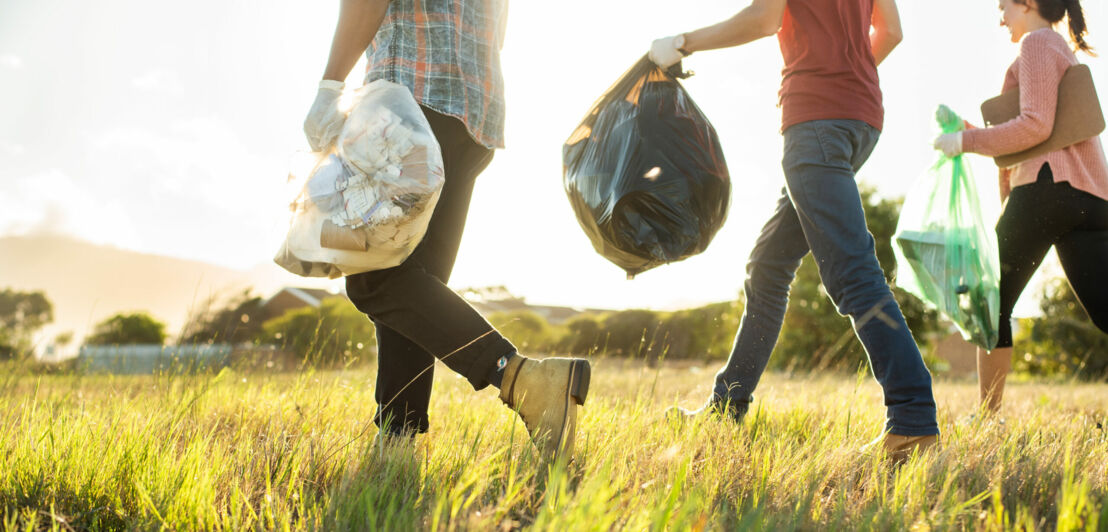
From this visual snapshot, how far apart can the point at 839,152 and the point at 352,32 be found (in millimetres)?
1390

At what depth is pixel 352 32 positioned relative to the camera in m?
1.79

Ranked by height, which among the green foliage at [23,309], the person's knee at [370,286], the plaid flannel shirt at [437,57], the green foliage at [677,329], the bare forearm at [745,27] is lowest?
the green foliage at [23,309]

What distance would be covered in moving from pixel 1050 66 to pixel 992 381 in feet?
3.95

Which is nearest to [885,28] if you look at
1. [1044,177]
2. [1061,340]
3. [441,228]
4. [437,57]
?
[1044,177]

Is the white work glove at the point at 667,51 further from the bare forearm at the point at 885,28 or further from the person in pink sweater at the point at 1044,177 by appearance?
the person in pink sweater at the point at 1044,177

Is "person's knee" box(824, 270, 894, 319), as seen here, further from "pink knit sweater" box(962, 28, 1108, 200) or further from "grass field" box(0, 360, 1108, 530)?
"pink knit sweater" box(962, 28, 1108, 200)

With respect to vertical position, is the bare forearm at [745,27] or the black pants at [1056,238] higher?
the bare forearm at [745,27]

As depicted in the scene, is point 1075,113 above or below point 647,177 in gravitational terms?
above

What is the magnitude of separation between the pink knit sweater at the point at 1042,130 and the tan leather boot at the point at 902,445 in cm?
124

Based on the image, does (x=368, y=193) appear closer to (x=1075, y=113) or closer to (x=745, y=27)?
(x=745, y=27)

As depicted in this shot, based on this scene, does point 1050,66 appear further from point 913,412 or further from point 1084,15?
point 913,412

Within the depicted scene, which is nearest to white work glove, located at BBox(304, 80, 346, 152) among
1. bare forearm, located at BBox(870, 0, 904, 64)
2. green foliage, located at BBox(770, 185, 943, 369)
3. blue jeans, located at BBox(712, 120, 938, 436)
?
blue jeans, located at BBox(712, 120, 938, 436)

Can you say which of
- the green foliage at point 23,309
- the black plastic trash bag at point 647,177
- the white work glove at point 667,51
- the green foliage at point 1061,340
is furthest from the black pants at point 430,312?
the green foliage at point 23,309

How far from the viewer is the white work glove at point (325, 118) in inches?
68.7
